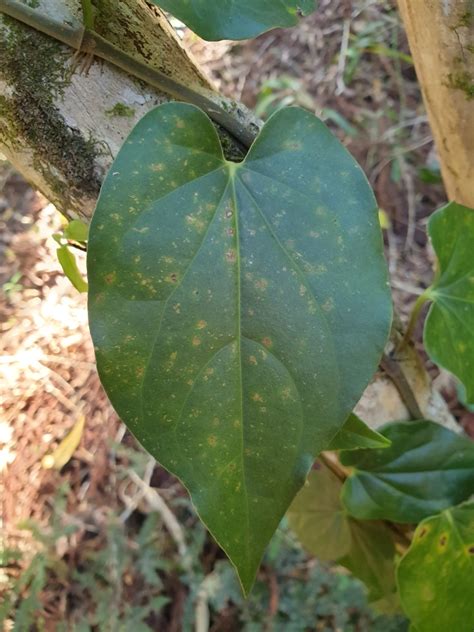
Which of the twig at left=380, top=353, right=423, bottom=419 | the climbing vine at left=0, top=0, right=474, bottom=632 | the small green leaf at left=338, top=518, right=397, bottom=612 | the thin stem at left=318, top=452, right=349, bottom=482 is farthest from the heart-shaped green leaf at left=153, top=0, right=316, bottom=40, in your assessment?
the small green leaf at left=338, top=518, right=397, bottom=612

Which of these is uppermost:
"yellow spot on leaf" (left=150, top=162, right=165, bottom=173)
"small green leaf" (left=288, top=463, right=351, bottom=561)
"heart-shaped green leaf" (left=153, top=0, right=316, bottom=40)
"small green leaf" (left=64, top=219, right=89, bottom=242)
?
"heart-shaped green leaf" (left=153, top=0, right=316, bottom=40)

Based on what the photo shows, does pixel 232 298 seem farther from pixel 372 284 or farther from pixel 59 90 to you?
pixel 59 90

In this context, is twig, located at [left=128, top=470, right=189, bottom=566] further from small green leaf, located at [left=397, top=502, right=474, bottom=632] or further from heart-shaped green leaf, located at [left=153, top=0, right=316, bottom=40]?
heart-shaped green leaf, located at [left=153, top=0, right=316, bottom=40]

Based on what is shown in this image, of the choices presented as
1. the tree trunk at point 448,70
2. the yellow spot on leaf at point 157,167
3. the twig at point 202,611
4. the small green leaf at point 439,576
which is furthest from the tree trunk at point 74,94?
the twig at point 202,611

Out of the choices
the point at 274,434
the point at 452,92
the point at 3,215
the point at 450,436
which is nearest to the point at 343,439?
the point at 274,434

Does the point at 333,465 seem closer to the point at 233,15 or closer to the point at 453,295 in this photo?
the point at 453,295

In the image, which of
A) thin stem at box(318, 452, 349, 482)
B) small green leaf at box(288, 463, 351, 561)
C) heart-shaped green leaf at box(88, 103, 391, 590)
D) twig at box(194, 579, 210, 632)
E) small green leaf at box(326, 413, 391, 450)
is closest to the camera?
heart-shaped green leaf at box(88, 103, 391, 590)
